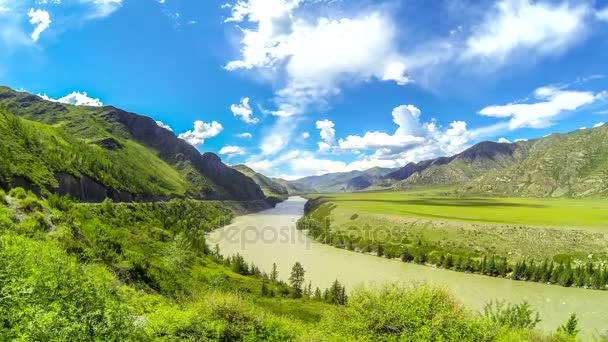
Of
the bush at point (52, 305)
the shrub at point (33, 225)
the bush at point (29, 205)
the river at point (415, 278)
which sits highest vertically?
the bush at point (29, 205)

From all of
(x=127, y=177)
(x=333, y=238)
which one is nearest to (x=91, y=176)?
(x=127, y=177)

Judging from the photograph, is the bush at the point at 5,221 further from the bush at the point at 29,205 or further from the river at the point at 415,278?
the river at the point at 415,278

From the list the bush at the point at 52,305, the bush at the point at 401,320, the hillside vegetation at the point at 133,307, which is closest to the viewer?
the bush at the point at 52,305

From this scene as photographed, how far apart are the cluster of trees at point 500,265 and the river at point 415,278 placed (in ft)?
8.05

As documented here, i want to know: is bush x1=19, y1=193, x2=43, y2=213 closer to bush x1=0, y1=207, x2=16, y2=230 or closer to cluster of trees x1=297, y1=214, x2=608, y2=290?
bush x1=0, y1=207, x2=16, y2=230

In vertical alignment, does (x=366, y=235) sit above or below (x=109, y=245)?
below

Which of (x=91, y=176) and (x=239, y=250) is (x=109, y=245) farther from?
(x=91, y=176)

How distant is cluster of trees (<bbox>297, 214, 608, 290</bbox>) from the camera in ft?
252

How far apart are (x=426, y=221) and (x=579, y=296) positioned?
61866 millimetres

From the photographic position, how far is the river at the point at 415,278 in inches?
2451

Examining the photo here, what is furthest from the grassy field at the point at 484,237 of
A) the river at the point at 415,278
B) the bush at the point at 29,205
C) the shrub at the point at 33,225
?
the shrub at the point at 33,225

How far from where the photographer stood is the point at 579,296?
7050cm

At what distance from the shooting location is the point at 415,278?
270 ft

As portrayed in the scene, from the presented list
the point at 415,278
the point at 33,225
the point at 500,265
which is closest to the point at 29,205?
the point at 33,225
